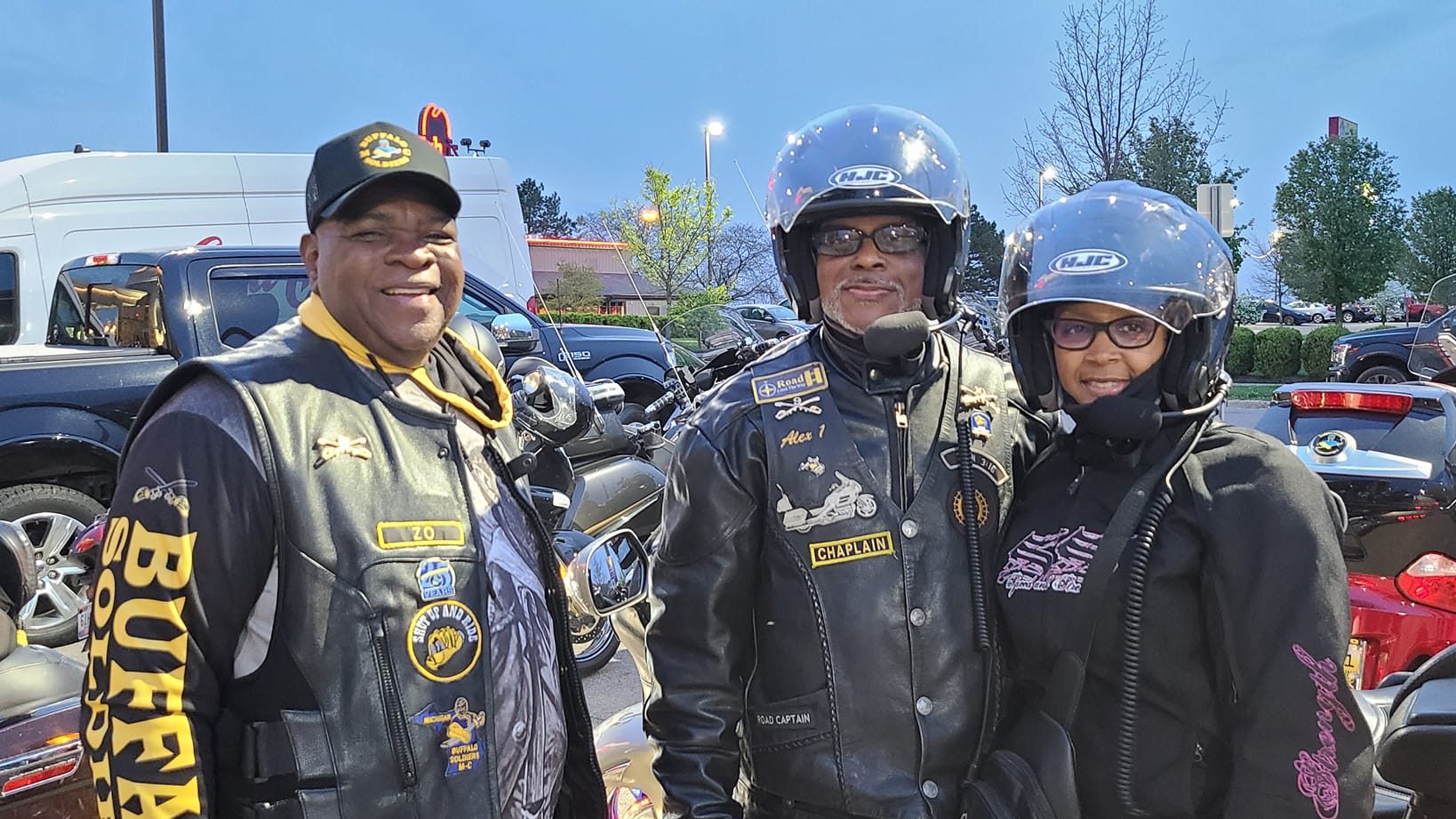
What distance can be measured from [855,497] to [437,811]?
86 cm

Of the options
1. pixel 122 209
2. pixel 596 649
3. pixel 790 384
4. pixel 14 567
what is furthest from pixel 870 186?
pixel 122 209

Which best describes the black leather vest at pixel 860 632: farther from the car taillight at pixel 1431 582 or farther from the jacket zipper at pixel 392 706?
the car taillight at pixel 1431 582

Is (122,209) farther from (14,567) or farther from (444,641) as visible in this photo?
(444,641)

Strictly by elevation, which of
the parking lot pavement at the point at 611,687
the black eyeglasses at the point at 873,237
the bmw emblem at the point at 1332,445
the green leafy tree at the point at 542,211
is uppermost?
the green leafy tree at the point at 542,211

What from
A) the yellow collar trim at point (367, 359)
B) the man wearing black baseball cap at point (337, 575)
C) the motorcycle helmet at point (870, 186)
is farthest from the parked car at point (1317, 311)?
the man wearing black baseball cap at point (337, 575)

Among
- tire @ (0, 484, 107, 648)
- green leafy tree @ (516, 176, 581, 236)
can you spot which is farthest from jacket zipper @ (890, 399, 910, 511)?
green leafy tree @ (516, 176, 581, 236)

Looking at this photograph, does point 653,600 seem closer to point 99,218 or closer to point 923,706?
point 923,706

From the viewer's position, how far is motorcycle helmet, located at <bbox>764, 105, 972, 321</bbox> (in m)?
2.09

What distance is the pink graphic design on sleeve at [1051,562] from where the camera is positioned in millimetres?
1733

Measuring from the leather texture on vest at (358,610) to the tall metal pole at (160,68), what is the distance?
12334mm

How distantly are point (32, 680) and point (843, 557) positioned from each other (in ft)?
5.94

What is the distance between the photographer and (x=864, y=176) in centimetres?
209

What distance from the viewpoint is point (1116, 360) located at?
73.7 inches

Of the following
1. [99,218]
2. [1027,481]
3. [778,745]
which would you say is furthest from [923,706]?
[99,218]
